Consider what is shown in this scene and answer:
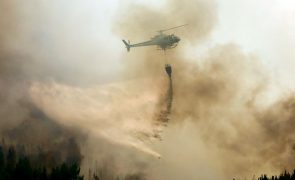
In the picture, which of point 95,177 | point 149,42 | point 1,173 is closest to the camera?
point 1,173

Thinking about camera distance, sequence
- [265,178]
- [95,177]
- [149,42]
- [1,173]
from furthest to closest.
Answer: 1. [95,177]
2. [265,178]
3. [149,42]
4. [1,173]

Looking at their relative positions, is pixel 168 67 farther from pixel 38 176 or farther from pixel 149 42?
pixel 38 176

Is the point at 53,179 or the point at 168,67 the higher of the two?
the point at 168,67

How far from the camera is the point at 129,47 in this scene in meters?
132

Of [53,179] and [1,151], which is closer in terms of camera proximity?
[53,179]

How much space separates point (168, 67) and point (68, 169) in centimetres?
3337

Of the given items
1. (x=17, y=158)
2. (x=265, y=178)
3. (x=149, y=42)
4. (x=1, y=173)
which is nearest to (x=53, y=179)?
(x=1, y=173)

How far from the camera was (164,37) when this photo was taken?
404ft

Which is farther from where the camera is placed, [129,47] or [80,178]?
[129,47]

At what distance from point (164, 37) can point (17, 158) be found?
5496 cm

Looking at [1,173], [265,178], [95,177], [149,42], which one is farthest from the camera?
[95,177]

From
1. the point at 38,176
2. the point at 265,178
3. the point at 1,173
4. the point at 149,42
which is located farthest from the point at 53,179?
the point at 265,178

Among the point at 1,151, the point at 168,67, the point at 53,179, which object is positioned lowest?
the point at 53,179

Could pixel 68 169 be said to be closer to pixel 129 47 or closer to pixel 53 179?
pixel 53 179
